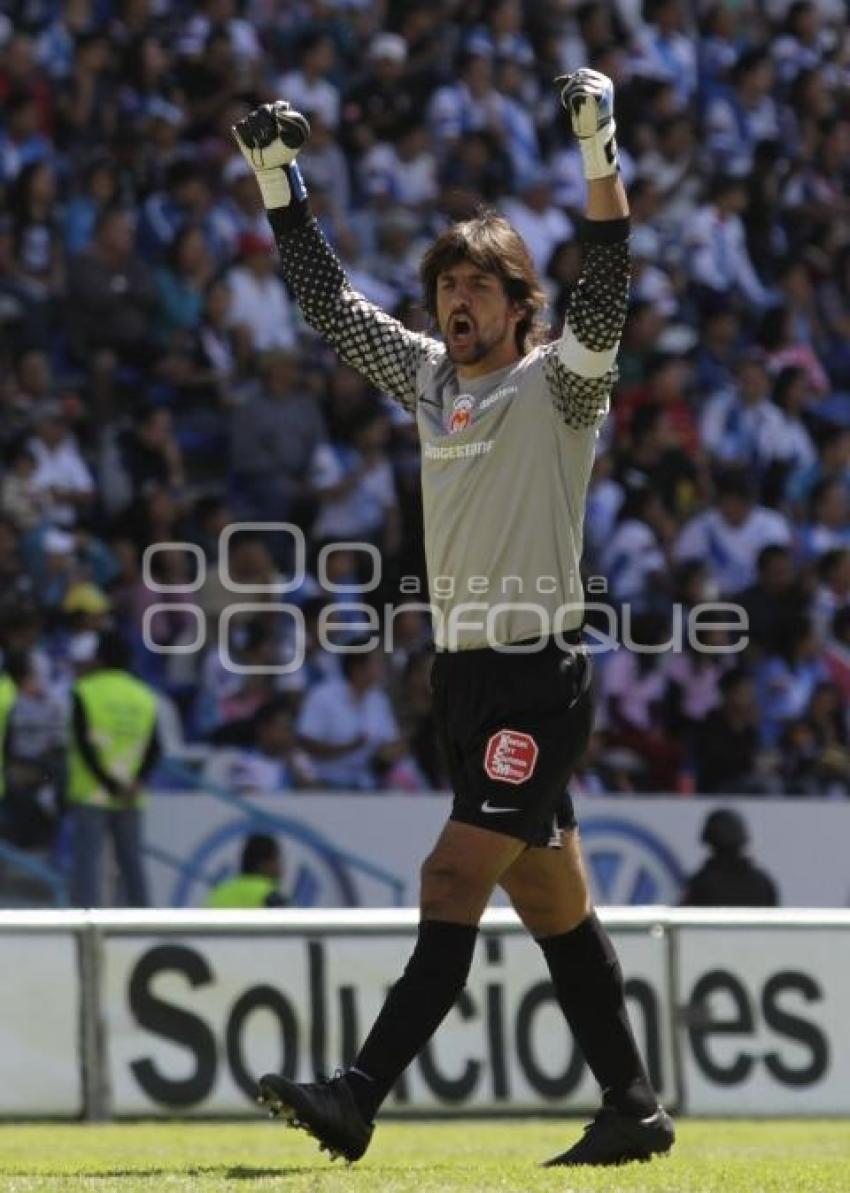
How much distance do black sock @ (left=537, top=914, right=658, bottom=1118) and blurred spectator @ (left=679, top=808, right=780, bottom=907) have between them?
648cm

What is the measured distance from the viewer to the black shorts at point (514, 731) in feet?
20.0

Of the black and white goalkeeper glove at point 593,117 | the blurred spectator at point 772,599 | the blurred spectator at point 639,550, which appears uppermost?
the black and white goalkeeper glove at point 593,117

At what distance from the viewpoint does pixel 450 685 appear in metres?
6.30

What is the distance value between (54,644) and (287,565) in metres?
1.84

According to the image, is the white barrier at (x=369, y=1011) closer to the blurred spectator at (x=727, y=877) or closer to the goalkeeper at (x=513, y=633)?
the blurred spectator at (x=727, y=877)

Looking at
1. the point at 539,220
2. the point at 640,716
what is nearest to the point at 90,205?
the point at 539,220

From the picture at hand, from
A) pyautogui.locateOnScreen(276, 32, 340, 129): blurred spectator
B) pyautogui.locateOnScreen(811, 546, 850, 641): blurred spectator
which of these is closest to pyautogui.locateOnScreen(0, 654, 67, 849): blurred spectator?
pyautogui.locateOnScreen(811, 546, 850, 641): blurred spectator

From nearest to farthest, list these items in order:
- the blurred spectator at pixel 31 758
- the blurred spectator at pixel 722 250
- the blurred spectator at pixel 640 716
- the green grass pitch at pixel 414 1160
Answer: the green grass pitch at pixel 414 1160 < the blurred spectator at pixel 31 758 < the blurred spectator at pixel 640 716 < the blurred spectator at pixel 722 250

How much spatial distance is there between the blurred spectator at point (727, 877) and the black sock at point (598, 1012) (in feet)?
21.2

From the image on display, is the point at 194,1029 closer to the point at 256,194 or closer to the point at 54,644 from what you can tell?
the point at 54,644

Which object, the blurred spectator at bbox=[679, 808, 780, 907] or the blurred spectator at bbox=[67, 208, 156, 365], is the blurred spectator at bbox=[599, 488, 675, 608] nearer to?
the blurred spectator at bbox=[679, 808, 780, 907]

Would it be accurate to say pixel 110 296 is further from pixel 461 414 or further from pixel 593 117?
pixel 593 117

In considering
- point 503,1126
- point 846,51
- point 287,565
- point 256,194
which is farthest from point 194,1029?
point 846,51

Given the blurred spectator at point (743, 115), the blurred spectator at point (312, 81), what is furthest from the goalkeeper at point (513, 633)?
the blurred spectator at point (743, 115)
